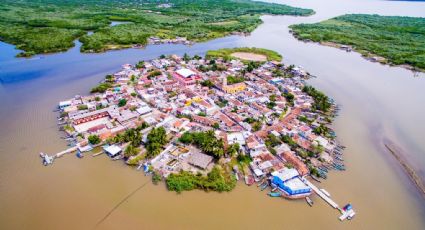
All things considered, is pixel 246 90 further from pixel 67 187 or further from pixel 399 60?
pixel 399 60

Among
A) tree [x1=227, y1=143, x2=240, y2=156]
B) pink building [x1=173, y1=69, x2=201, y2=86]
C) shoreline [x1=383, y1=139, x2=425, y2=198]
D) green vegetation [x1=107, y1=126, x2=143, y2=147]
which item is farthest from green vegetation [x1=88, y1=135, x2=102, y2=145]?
shoreline [x1=383, y1=139, x2=425, y2=198]

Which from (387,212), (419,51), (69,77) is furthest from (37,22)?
(419,51)

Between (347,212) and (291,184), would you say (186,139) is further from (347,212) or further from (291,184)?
(347,212)

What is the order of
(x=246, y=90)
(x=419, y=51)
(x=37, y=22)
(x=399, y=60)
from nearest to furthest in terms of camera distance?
(x=246, y=90) → (x=399, y=60) → (x=419, y=51) → (x=37, y=22)

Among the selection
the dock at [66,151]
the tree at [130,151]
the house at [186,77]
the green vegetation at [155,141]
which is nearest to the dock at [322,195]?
the green vegetation at [155,141]

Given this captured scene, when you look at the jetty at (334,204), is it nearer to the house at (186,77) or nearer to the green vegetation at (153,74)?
the house at (186,77)

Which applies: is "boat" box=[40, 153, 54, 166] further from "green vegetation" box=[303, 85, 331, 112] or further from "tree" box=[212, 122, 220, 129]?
"green vegetation" box=[303, 85, 331, 112]
